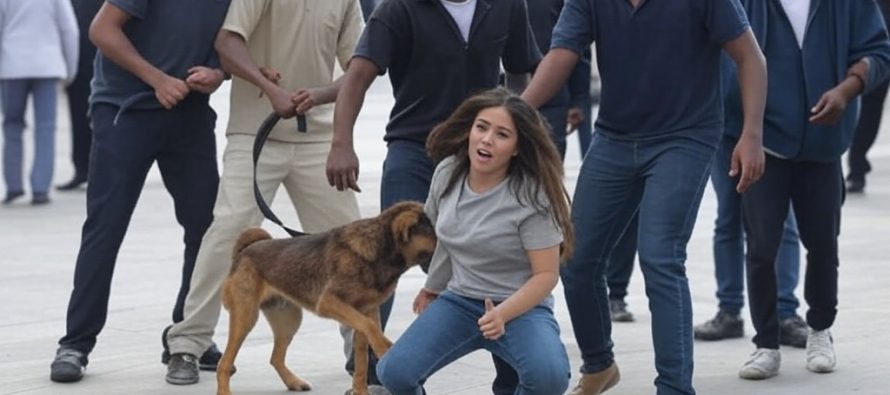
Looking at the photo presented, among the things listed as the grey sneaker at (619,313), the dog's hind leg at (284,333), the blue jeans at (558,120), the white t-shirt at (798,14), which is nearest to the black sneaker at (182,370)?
the dog's hind leg at (284,333)

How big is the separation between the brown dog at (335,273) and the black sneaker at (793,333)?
84.0 inches

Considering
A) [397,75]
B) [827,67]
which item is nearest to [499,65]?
[397,75]

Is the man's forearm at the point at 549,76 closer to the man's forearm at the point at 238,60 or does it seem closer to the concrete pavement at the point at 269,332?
the man's forearm at the point at 238,60

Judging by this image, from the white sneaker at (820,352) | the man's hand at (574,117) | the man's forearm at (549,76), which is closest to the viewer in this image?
the man's forearm at (549,76)

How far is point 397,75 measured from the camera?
6.48 metres

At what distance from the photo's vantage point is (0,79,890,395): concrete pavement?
694 centimetres

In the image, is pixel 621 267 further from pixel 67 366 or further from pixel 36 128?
pixel 36 128

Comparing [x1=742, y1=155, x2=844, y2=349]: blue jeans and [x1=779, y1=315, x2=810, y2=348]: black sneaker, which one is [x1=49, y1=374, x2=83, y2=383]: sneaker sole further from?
[x1=779, y1=315, x2=810, y2=348]: black sneaker

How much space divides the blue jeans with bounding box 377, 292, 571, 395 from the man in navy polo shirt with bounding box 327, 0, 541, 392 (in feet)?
3.04

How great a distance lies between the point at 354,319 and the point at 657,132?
1.14 metres

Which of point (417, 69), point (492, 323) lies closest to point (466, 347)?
point (492, 323)

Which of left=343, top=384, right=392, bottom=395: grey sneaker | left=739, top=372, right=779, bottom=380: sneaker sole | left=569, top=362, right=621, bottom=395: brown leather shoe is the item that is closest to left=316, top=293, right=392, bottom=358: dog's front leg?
left=343, top=384, right=392, bottom=395: grey sneaker

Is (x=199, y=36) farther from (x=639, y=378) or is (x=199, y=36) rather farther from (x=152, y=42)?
(x=639, y=378)

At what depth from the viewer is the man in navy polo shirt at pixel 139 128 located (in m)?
6.79
